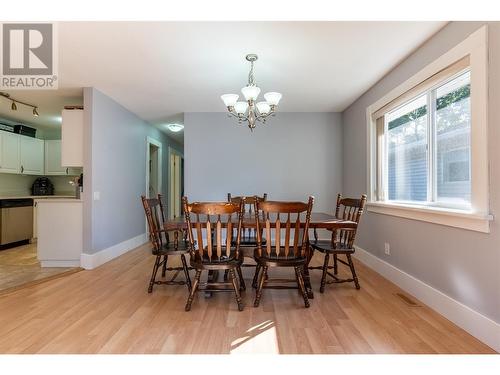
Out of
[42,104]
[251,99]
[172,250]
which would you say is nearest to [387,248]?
[251,99]

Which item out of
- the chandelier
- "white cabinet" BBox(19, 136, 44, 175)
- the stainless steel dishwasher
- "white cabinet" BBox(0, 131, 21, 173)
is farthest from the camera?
"white cabinet" BBox(19, 136, 44, 175)

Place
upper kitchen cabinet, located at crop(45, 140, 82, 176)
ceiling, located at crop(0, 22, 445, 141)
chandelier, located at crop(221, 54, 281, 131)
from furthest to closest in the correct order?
1. upper kitchen cabinet, located at crop(45, 140, 82, 176)
2. chandelier, located at crop(221, 54, 281, 131)
3. ceiling, located at crop(0, 22, 445, 141)

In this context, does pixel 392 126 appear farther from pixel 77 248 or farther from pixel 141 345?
pixel 77 248

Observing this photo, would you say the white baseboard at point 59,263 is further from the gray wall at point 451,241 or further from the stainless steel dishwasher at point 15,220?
the gray wall at point 451,241

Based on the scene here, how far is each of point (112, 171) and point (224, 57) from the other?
8.35ft

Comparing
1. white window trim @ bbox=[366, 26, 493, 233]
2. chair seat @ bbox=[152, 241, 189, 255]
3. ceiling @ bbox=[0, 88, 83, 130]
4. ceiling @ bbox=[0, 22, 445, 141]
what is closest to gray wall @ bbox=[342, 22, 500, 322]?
white window trim @ bbox=[366, 26, 493, 233]

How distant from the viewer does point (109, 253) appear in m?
4.21

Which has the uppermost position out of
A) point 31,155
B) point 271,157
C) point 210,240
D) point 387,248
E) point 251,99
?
point 251,99

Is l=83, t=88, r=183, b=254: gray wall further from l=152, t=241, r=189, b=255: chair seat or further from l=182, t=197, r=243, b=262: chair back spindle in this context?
l=182, t=197, r=243, b=262: chair back spindle

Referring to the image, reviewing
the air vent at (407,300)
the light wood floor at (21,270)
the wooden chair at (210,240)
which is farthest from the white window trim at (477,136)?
the light wood floor at (21,270)

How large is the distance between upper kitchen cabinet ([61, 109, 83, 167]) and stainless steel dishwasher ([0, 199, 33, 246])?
2041 mm

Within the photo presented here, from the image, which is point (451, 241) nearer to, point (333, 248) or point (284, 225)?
point (333, 248)

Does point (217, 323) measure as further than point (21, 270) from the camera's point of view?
No

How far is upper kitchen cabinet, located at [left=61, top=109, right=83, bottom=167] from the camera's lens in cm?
391
